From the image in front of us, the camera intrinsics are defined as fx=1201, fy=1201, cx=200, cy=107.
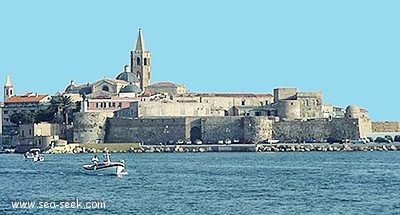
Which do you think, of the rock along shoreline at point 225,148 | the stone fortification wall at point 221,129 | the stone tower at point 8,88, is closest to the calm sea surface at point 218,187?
the rock along shoreline at point 225,148

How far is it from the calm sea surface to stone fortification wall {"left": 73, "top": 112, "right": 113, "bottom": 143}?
70.7ft

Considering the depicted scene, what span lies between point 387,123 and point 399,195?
5098cm

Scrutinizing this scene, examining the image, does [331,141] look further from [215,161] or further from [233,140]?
[215,161]

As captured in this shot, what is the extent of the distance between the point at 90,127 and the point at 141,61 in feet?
69.2

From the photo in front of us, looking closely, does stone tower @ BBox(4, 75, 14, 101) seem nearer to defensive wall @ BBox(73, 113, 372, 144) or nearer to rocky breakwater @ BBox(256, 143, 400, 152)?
defensive wall @ BBox(73, 113, 372, 144)

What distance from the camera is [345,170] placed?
49.7 m

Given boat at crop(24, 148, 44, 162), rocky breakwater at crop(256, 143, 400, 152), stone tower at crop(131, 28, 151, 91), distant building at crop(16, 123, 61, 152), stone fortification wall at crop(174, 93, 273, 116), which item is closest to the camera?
boat at crop(24, 148, 44, 162)

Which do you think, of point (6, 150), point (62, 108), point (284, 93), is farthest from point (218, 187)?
point (6, 150)

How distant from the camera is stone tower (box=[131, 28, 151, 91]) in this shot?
9975 cm

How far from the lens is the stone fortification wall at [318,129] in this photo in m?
77.9

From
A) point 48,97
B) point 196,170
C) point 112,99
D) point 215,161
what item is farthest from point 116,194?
A: point 48,97

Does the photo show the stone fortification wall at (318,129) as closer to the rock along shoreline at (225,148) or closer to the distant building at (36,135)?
the rock along shoreline at (225,148)

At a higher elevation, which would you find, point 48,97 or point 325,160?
point 48,97

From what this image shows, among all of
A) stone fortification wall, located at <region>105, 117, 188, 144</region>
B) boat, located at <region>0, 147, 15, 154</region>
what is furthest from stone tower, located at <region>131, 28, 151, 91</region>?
stone fortification wall, located at <region>105, 117, 188, 144</region>
